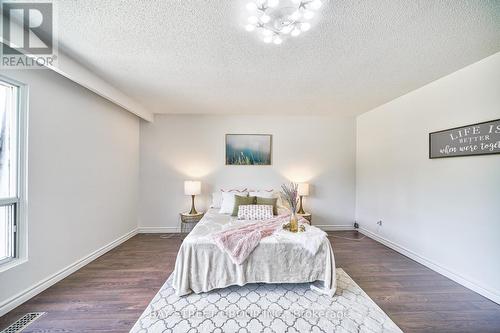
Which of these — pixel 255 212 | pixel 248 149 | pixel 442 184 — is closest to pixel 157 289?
pixel 255 212

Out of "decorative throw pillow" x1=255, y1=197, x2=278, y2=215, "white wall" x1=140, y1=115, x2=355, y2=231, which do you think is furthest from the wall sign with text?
"decorative throw pillow" x1=255, y1=197, x2=278, y2=215

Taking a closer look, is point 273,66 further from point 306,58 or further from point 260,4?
point 260,4

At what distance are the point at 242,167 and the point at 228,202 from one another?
3.01 feet

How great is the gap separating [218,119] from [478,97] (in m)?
3.76

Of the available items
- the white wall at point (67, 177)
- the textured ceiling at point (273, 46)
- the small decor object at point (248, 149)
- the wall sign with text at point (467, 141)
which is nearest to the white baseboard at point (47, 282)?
the white wall at point (67, 177)

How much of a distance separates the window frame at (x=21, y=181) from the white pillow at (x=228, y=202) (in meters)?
2.28

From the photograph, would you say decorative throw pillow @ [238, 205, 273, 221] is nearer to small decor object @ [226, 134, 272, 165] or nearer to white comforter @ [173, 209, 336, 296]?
white comforter @ [173, 209, 336, 296]

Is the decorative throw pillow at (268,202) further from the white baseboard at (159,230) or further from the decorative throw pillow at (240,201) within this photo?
the white baseboard at (159,230)

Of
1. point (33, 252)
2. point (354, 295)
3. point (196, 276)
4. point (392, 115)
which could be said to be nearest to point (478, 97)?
point (392, 115)

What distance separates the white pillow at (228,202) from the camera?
3.45 meters

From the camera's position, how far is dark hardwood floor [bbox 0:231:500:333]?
1.70m

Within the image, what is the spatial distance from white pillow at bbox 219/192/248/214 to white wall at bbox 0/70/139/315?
1.81 metres

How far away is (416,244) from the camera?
9.37ft

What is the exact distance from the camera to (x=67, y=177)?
2.44 metres
